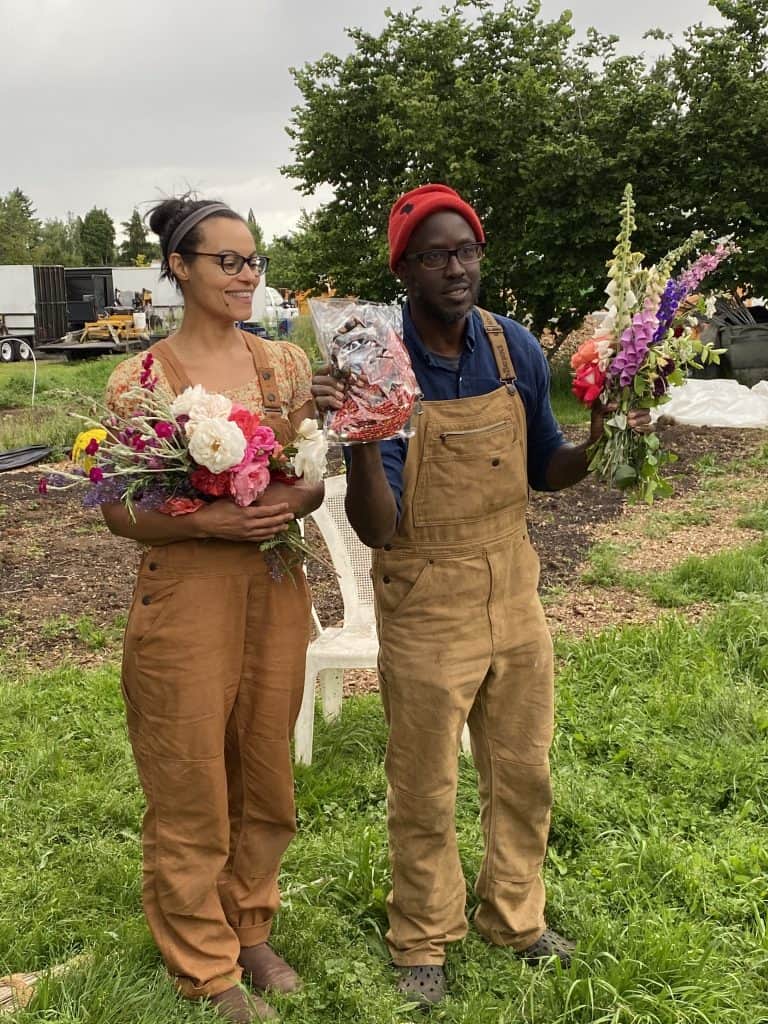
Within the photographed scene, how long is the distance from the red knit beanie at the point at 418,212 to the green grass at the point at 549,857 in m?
1.92

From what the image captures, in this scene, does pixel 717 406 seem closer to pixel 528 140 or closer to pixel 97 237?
pixel 528 140

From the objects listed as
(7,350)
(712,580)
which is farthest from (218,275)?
(7,350)

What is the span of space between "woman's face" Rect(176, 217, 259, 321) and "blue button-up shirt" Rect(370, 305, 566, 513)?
0.43 metres

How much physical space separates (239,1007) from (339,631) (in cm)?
194

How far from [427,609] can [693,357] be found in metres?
0.94

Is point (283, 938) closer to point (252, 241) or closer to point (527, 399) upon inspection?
point (527, 399)

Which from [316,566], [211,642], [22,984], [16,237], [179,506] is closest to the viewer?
[179,506]

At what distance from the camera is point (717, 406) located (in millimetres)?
12516

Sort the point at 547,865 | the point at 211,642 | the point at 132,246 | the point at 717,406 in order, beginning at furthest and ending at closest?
the point at 132,246 → the point at 717,406 → the point at 547,865 → the point at 211,642

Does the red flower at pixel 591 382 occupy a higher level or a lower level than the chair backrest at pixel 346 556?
higher

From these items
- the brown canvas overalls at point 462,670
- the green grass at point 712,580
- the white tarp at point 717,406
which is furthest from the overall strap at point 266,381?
the white tarp at point 717,406

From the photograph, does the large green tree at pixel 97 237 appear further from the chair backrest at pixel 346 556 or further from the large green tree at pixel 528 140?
the chair backrest at pixel 346 556

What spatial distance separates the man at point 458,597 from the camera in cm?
255

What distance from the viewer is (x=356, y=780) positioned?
4020 mm
